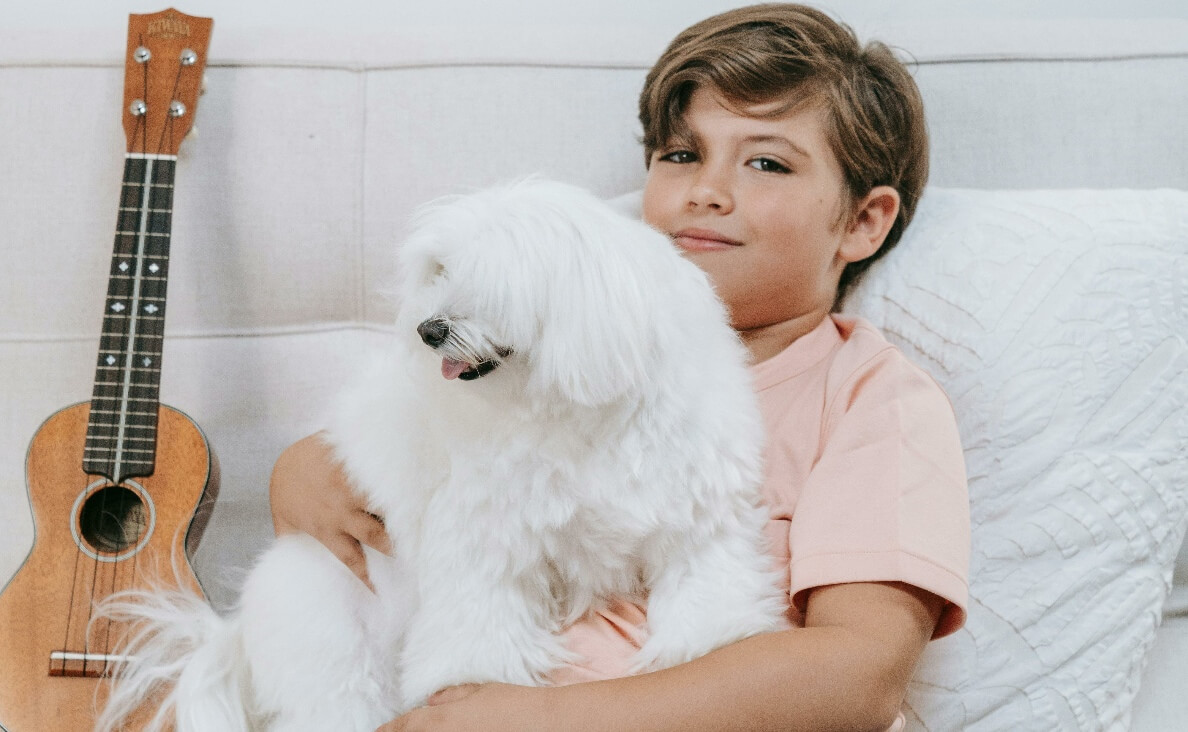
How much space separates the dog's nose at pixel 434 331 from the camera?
742 millimetres

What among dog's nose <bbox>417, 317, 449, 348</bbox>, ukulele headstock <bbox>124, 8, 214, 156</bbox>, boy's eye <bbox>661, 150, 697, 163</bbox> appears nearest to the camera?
dog's nose <bbox>417, 317, 449, 348</bbox>

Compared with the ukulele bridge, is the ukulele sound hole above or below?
above

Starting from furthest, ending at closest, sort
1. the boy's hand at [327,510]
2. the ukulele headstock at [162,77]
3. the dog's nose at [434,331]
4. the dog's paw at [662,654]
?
1. the ukulele headstock at [162,77]
2. the boy's hand at [327,510]
3. the dog's paw at [662,654]
4. the dog's nose at [434,331]

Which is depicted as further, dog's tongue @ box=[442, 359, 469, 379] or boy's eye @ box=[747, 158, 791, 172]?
boy's eye @ box=[747, 158, 791, 172]

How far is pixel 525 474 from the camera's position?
2.75 feet

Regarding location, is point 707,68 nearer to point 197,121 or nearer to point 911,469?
point 911,469

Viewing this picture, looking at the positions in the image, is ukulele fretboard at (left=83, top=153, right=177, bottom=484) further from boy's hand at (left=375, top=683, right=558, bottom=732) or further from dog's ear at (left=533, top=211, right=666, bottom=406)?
dog's ear at (left=533, top=211, right=666, bottom=406)

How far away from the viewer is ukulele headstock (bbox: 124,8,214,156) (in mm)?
1242

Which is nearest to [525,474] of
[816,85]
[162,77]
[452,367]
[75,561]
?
[452,367]

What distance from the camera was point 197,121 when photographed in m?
1.31

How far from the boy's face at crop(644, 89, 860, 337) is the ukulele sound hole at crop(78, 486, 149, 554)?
0.76m

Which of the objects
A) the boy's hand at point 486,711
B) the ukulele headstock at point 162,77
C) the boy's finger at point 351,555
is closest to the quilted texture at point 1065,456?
the boy's hand at point 486,711

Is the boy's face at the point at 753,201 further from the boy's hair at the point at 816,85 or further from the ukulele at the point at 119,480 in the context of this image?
the ukulele at the point at 119,480

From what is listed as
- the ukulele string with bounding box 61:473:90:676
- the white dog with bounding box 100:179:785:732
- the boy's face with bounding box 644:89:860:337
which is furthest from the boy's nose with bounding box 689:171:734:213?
the ukulele string with bounding box 61:473:90:676
